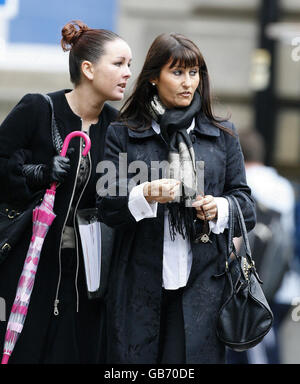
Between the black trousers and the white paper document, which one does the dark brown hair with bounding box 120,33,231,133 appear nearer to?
the white paper document

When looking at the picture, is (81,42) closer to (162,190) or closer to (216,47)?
(162,190)

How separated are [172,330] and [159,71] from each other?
1.01m

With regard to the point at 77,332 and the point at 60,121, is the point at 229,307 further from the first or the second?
the point at 60,121

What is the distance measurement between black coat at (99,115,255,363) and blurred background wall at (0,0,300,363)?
164 inches

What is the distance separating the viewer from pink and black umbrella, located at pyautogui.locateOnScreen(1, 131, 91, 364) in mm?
3727

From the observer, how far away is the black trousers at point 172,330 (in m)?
3.59

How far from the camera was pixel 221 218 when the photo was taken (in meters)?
3.51

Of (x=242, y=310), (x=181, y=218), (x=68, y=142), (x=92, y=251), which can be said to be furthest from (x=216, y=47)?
(x=242, y=310)

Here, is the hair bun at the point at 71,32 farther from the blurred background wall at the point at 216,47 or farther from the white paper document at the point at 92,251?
the blurred background wall at the point at 216,47

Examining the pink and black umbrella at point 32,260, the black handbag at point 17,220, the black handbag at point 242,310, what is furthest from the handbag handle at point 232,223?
the black handbag at point 17,220

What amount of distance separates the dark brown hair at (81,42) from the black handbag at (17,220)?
189 millimetres

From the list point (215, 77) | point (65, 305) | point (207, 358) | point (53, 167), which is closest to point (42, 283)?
point (65, 305)

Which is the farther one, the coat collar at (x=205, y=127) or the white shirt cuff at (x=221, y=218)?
the coat collar at (x=205, y=127)

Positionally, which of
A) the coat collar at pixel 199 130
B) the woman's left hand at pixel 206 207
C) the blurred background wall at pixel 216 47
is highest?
the coat collar at pixel 199 130
